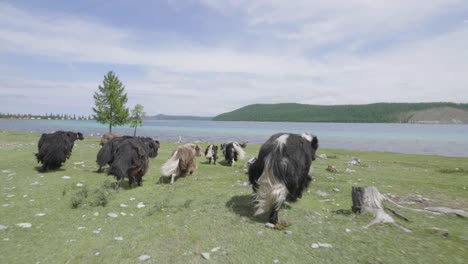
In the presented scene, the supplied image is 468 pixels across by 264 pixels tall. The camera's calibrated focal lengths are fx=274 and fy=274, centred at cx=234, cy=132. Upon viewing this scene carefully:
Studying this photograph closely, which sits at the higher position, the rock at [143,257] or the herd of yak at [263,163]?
the herd of yak at [263,163]

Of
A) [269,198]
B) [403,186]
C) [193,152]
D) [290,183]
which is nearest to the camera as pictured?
[269,198]

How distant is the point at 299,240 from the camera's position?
539cm

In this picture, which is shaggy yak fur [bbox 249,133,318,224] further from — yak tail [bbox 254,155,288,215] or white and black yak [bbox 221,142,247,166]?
white and black yak [bbox 221,142,247,166]

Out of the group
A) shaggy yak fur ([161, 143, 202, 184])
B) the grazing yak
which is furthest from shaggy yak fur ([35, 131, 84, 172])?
shaggy yak fur ([161, 143, 202, 184])

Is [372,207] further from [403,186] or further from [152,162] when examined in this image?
[152,162]

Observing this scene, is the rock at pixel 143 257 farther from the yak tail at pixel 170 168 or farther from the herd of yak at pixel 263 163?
the yak tail at pixel 170 168

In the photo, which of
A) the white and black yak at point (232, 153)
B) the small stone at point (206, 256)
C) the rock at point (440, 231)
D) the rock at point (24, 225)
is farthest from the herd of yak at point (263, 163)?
the white and black yak at point (232, 153)

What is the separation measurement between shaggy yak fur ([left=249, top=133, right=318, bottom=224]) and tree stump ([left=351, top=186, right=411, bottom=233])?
1.43 metres

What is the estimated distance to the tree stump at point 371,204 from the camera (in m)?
6.29

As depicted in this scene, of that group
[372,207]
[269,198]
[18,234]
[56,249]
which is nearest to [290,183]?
[269,198]

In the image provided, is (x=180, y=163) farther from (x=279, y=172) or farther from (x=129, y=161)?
(x=279, y=172)

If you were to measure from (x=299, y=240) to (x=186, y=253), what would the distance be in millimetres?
2198

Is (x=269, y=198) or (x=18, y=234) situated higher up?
(x=269, y=198)

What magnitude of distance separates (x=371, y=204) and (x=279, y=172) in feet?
7.89
